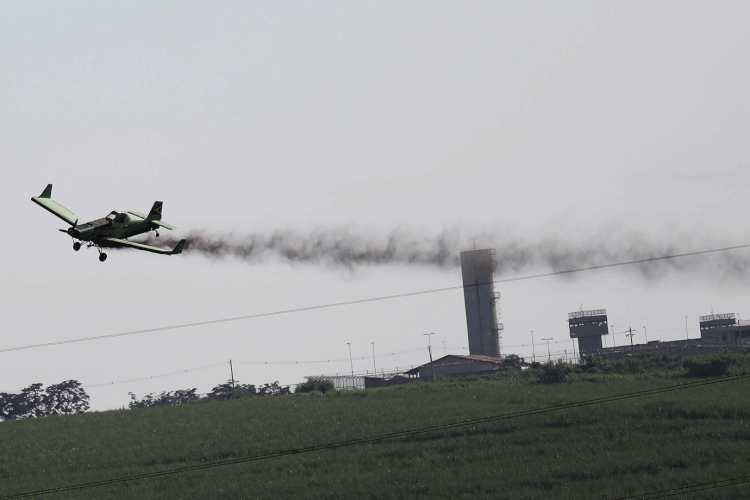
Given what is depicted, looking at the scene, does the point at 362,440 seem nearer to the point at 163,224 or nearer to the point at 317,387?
the point at 317,387

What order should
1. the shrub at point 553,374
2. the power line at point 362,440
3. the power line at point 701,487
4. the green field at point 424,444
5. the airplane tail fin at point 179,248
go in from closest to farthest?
the airplane tail fin at point 179,248, the power line at point 701,487, the green field at point 424,444, the power line at point 362,440, the shrub at point 553,374

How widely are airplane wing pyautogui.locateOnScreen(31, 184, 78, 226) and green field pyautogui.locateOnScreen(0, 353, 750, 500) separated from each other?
5288 cm

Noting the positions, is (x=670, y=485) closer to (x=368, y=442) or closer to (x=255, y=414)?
(x=368, y=442)

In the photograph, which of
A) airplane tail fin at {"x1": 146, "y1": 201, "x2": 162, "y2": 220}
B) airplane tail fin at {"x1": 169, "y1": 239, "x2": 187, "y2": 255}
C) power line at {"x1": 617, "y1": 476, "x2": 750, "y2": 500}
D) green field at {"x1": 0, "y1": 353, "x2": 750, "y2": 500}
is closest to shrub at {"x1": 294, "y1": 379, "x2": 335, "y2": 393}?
green field at {"x1": 0, "y1": 353, "x2": 750, "y2": 500}

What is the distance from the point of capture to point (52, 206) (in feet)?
177

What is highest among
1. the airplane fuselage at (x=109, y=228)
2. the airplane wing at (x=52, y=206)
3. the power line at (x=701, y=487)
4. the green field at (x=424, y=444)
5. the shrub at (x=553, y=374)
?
the airplane wing at (x=52, y=206)

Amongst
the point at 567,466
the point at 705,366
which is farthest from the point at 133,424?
the point at 705,366

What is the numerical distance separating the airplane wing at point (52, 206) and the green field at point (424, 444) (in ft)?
173

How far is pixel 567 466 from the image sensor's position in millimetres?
97500

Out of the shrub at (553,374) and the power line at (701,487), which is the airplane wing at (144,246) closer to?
the power line at (701,487)

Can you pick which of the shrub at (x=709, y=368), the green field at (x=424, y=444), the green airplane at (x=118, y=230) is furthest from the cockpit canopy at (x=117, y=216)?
the shrub at (x=709, y=368)

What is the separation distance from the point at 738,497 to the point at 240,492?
5613 centimetres

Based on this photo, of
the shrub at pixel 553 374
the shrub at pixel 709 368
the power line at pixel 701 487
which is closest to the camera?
the power line at pixel 701 487

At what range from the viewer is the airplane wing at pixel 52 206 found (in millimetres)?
51125
